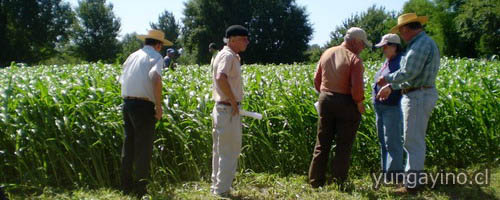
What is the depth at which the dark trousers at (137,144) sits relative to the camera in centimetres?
364

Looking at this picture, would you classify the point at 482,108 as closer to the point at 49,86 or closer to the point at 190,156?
the point at 190,156

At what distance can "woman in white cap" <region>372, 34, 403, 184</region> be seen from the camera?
3961mm

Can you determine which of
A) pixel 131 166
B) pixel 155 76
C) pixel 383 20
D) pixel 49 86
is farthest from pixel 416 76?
pixel 383 20

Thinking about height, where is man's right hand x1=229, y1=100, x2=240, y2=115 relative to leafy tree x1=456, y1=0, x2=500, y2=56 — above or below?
below

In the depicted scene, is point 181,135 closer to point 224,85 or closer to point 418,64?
point 224,85

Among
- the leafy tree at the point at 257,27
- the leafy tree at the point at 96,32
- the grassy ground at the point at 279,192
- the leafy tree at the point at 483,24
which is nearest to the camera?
the grassy ground at the point at 279,192

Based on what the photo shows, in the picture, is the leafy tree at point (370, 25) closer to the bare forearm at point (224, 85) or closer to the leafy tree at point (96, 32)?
the leafy tree at point (96, 32)

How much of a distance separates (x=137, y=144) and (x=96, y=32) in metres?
47.6

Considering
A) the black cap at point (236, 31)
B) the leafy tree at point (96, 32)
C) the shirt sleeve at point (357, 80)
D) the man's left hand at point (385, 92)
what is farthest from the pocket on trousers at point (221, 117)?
the leafy tree at point (96, 32)

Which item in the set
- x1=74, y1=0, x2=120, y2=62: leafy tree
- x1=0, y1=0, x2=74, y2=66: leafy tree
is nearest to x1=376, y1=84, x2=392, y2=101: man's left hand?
x1=0, y1=0, x2=74, y2=66: leafy tree

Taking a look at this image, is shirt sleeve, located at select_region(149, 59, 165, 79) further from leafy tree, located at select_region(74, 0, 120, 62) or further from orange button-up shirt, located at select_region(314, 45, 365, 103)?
leafy tree, located at select_region(74, 0, 120, 62)

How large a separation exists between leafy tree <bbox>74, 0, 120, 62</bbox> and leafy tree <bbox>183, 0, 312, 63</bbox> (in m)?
9.26

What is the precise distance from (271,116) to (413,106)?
1.55 meters

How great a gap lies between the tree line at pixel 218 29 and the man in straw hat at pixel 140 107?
36.7m
